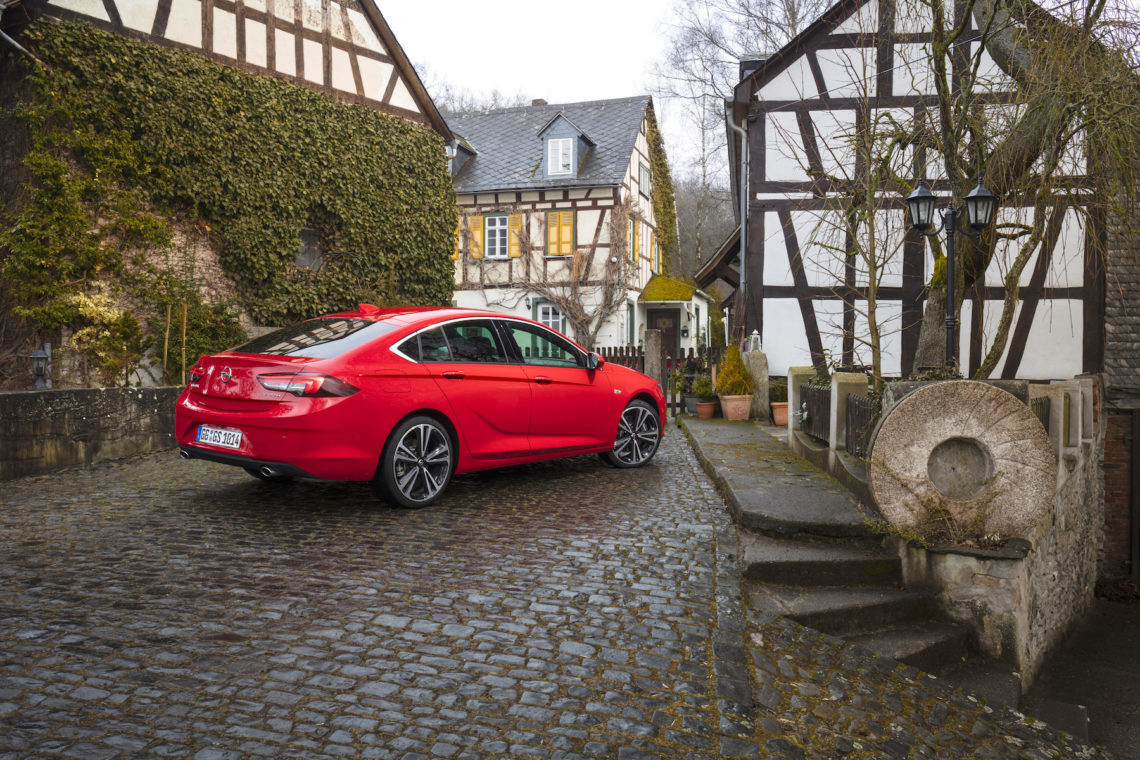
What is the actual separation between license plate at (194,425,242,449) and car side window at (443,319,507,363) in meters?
1.65

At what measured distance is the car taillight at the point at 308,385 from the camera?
5.56 m

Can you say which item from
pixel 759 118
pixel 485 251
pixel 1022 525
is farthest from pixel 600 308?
pixel 1022 525

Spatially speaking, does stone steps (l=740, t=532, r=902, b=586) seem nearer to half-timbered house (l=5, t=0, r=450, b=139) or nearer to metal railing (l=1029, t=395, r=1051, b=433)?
metal railing (l=1029, t=395, r=1051, b=433)

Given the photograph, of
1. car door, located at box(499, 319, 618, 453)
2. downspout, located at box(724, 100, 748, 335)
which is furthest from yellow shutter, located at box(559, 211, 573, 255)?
car door, located at box(499, 319, 618, 453)

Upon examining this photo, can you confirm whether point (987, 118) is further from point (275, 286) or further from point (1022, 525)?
point (275, 286)

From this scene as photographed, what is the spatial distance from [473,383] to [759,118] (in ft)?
35.2

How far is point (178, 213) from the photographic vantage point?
13492 mm

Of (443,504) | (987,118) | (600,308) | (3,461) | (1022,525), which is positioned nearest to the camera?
(1022,525)

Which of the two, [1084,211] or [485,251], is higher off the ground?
[485,251]

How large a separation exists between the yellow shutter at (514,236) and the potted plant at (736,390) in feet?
46.4

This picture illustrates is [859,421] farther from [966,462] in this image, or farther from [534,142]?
[534,142]

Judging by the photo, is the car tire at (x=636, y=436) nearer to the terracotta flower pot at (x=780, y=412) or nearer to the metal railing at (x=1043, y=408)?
the metal railing at (x=1043, y=408)

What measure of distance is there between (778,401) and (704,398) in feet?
5.22

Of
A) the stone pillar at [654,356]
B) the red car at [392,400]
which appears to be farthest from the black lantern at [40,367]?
the stone pillar at [654,356]
